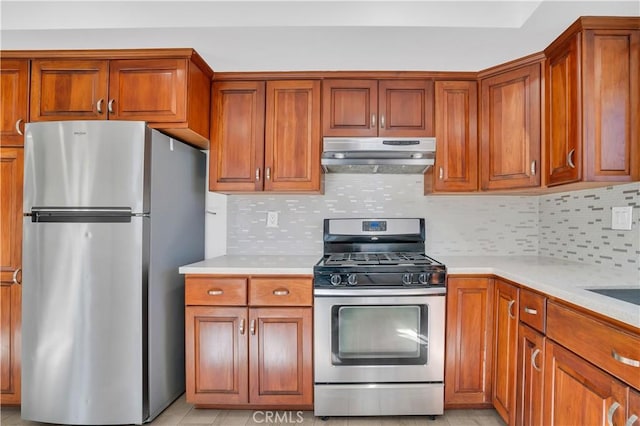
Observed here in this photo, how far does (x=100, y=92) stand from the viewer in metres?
1.97

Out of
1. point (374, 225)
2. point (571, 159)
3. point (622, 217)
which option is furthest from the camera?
point (374, 225)

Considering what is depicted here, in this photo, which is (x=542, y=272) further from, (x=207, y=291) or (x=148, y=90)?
(x=148, y=90)

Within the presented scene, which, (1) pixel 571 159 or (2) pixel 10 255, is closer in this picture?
(1) pixel 571 159

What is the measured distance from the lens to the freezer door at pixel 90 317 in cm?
179

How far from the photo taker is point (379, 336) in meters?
1.96

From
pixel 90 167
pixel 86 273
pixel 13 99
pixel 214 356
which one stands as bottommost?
pixel 214 356

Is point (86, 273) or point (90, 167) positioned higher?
point (90, 167)

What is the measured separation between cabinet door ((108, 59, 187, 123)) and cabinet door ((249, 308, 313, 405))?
51.5 inches

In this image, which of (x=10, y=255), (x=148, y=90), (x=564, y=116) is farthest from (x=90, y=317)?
(x=564, y=116)

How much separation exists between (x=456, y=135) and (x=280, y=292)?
1.58 meters

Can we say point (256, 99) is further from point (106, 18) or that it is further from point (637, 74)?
point (637, 74)

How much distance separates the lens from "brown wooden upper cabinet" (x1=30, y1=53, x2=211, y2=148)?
A: 1.96 meters

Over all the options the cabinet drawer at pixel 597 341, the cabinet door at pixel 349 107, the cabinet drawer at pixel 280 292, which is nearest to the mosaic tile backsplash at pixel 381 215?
the cabinet door at pixel 349 107

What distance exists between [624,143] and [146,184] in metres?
2.43
